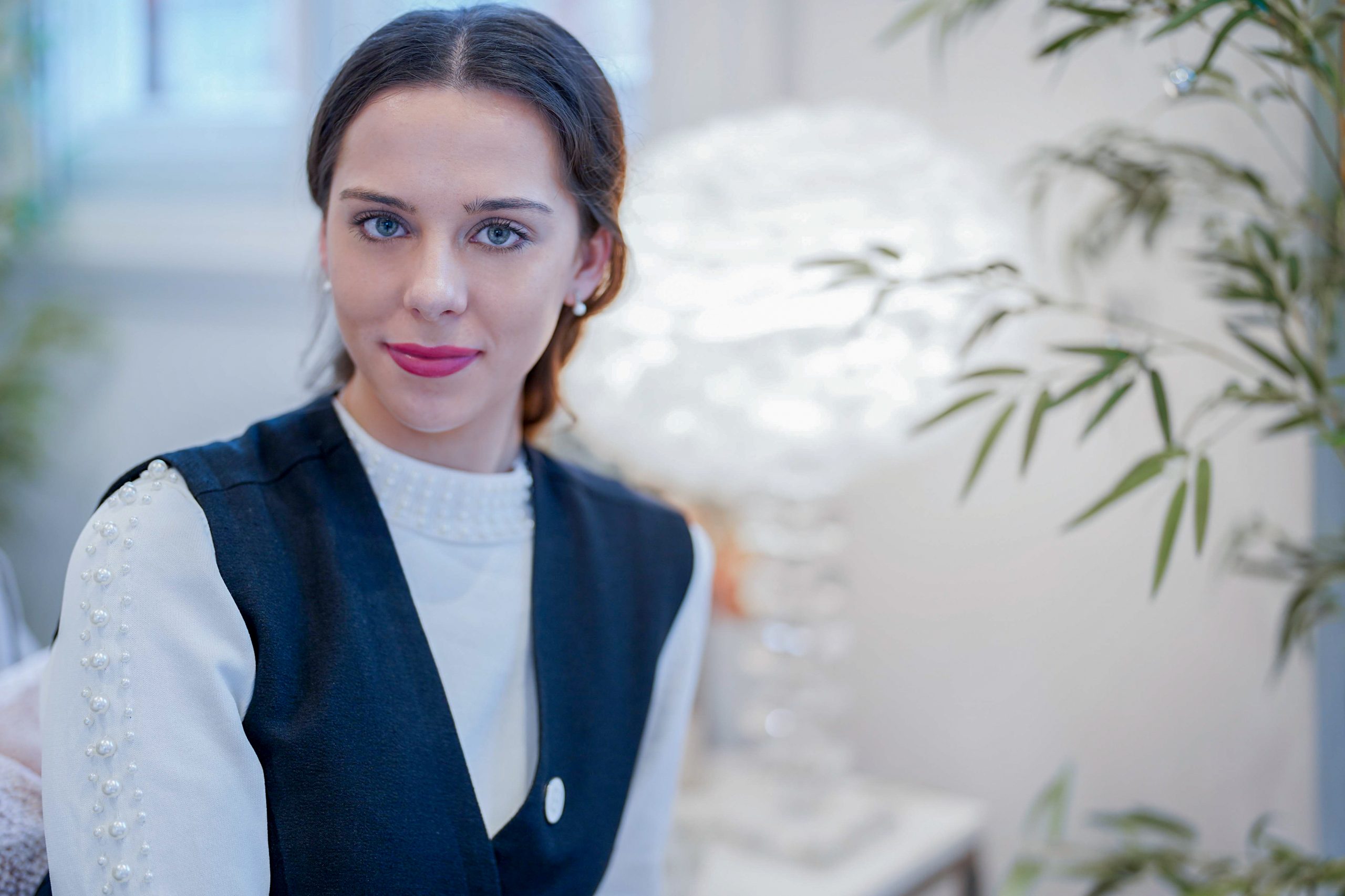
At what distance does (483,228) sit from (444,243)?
35 millimetres

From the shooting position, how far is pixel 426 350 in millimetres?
818

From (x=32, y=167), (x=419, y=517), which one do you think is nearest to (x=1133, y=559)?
(x=419, y=517)

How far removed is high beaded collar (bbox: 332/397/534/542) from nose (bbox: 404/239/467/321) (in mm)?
140

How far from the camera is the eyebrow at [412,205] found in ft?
2.58

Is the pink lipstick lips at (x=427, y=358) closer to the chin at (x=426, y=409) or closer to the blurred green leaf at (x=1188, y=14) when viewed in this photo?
the chin at (x=426, y=409)

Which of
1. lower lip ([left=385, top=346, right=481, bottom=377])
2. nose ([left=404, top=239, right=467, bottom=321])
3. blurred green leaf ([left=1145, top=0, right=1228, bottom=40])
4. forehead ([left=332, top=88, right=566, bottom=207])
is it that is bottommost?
lower lip ([left=385, top=346, right=481, bottom=377])

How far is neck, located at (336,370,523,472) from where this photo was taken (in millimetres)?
905

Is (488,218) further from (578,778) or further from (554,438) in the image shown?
(554,438)

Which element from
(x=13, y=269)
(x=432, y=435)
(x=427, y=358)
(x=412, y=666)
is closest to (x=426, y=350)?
(x=427, y=358)

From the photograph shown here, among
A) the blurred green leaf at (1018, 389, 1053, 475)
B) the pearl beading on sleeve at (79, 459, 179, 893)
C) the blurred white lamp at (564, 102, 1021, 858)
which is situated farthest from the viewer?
the blurred white lamp at (564, 102, 1021, 858)

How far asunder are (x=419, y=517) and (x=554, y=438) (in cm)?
95

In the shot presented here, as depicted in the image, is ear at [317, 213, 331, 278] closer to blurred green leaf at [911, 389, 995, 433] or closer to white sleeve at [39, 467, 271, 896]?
white sleeve at [39, 467, 271, 896]

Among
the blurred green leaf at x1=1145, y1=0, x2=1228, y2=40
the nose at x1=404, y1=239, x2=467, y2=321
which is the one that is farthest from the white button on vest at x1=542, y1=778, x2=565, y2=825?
the blurred green leaf at x1=1145, y1=0, x2=1228, y2=40

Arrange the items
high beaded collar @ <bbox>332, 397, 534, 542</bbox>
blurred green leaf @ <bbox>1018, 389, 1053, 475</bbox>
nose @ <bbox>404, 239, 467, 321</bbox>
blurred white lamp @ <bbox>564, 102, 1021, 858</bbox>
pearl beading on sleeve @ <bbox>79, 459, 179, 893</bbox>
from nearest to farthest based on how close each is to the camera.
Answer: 1. pearl beading on sleeve @ <bbox>79, 459, 179, 893</bbox>
2. nose @ <bbox>404, 239, 467, 321</bbox>
3. high beaded collar @ <bbox>332, 397, 534, 542</bbox>
4. blurred green leaf @ <bbox>1018, 389, 1053, 475</bbox>
5. blurred white lamp @ <bbox>564, 102, 1021, 858</bbox>
